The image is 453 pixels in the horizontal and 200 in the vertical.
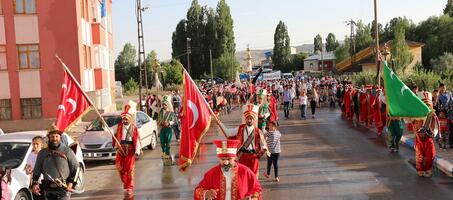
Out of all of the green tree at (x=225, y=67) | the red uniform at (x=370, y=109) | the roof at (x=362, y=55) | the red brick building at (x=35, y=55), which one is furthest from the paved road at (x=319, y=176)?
the green tree at (x=225, y=67)

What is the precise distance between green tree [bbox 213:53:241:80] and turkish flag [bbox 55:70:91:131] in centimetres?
7534

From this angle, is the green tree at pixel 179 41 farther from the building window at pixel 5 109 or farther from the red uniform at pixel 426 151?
the red uniform at pixel 426 151

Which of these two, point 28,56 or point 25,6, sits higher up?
point 25,6

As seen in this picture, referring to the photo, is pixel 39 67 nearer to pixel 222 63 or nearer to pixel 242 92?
pixel 242 92

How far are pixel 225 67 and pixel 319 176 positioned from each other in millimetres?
73568

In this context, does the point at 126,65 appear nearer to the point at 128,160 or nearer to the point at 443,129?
the point at 443,129

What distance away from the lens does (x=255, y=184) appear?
5949 millimetres

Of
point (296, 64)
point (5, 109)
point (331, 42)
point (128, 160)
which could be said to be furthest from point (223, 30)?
point (331, 42)

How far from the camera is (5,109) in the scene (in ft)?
90.5

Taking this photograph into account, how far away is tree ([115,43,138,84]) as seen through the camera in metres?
96.9

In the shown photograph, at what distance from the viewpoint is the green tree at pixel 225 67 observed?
8550 cm

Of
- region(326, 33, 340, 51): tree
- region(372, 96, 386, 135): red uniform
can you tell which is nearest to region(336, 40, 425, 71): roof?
region(372, 96, 386, 135): red uniform

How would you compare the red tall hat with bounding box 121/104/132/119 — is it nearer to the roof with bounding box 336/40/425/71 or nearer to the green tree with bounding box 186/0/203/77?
the roof with bounding box 336/40/425/71

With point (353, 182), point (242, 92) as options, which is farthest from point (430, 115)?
point (242, 92)
